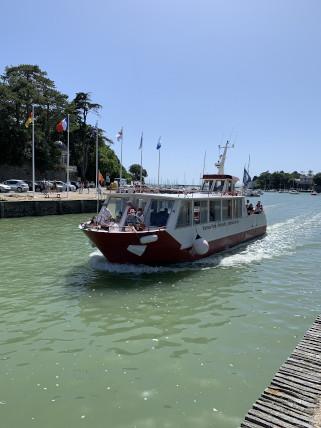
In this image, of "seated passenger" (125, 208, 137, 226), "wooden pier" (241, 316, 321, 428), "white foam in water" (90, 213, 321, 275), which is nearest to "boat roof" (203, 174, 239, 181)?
"white foam in water" (90, 213, 321, 275)

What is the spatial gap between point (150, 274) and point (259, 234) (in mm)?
14249

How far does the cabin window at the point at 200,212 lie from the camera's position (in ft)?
63.6

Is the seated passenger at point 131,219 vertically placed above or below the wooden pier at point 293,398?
above

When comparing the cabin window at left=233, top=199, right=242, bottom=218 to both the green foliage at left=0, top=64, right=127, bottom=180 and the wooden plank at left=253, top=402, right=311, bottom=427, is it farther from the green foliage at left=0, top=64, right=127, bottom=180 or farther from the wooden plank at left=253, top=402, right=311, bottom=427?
the green foliage at left=0, top=64, right=127, bottom=180

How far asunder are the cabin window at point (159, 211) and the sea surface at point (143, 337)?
197 centimetres

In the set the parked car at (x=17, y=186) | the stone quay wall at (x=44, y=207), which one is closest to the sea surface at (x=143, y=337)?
the stone quay wall at (x=44, y=207)

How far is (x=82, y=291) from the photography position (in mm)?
14164

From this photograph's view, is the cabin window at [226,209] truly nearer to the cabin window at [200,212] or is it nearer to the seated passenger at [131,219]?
the cabin window at [200,212]

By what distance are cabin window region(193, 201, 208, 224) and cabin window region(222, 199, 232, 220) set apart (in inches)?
91.4

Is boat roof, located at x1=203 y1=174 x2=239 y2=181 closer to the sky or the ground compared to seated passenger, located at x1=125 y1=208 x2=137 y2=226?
closer to the sky

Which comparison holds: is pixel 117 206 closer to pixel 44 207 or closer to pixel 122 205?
pixel 122 205

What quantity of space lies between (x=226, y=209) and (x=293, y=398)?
16460mm

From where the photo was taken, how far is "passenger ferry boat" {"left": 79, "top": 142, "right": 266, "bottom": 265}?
16.4 m

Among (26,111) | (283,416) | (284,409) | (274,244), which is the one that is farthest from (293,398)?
(26,111)
